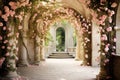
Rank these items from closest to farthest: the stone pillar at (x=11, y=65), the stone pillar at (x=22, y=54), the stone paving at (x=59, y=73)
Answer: the stone pillar at (x=11, y=65), the stone paving at (x=59, y=73), the stone pillar at (x=22, y=54)

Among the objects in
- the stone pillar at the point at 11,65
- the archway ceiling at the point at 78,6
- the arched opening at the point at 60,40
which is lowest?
the stone pillar at the point at 11,65

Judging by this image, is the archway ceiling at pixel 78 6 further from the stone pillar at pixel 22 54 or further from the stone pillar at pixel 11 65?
the stone pillar at pixel 11 65

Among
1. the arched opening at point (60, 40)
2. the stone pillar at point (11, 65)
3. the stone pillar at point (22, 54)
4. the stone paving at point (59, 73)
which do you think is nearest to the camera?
the stone pillar at point (11, 65)

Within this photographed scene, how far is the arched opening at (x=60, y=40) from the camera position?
36938 mm

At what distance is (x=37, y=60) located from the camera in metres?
17.6

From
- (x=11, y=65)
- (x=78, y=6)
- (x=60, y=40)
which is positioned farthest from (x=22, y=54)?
(x=60, y=40)

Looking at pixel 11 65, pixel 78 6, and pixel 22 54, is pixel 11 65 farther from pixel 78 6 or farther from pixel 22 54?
pixel 78 6

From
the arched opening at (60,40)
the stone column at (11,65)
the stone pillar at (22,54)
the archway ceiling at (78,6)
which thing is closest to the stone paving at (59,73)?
the stone column at (11,65)

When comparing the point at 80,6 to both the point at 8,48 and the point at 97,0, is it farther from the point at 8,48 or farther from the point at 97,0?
the point at 8,48

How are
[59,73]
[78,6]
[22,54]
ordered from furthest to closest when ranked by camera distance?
[78,6], [22,54], [59,73]

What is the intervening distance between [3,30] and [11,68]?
1224 millimetres

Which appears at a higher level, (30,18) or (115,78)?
(30,18)

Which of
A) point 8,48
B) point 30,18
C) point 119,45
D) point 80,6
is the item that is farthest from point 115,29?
point 30,18

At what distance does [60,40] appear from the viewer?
37.0 m
